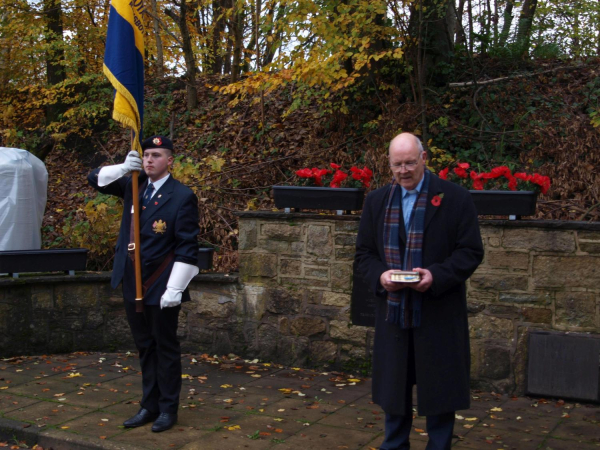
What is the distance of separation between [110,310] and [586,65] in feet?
28.5

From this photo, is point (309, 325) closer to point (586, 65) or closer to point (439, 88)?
point (439, 88)

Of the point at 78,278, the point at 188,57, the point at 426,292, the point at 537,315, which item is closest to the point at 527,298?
the point at 537,315

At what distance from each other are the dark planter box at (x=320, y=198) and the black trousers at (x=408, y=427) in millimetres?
2592

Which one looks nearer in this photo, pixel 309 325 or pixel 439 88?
pixel 309 325

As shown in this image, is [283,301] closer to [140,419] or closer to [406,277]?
[140,419]

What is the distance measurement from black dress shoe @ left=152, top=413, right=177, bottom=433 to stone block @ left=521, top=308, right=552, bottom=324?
9.65ft

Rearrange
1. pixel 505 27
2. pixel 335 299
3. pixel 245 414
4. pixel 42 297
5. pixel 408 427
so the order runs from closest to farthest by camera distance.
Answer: pixel 408 427 < pixel 245 414 < pixel 335 299 < pixel 42 297 < pixel 505 27

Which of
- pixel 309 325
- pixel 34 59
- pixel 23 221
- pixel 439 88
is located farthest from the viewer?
pixel 34 59

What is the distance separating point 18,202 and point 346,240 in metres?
3.56

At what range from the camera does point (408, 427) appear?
151 inches

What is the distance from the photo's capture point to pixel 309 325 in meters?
6.45

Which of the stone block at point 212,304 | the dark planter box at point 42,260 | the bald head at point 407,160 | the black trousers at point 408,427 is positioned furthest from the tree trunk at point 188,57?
Result: the black trousers at point 408,427

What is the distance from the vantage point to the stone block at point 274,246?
6.50m

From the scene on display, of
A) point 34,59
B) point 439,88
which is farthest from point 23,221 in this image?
point 34,59
